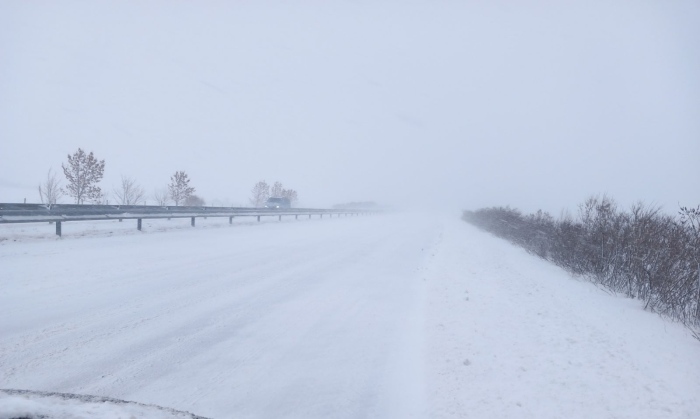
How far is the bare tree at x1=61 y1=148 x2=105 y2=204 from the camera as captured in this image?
3177 cm

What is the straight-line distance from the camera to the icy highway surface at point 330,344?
3752mm

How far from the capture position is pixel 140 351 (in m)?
4.57

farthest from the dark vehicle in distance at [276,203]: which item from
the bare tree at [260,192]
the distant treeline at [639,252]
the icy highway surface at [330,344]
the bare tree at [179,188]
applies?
the icy highway surface at [330,344]

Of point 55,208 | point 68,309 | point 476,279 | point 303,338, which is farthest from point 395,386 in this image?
point 55,208

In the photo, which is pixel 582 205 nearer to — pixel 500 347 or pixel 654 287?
pixel 654 287

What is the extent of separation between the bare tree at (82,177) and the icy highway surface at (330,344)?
1016 inches

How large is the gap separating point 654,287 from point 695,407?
227 inches

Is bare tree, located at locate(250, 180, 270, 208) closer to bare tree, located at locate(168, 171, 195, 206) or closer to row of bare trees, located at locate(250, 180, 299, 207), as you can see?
row of bare trees, located at locate(250, 180, 299, 207)

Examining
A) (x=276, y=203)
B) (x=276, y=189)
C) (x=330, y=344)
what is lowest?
(x=330, y=344)

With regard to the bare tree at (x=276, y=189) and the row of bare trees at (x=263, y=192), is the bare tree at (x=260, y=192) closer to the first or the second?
the row of bare trees at (x=263, y=192)

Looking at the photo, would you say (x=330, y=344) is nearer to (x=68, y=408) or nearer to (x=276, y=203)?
(x=68, y=408)

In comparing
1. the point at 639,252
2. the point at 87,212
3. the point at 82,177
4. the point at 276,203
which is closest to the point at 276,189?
the point at 276,203

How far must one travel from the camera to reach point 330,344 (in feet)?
16.9

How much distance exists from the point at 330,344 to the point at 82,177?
35.1 meters
